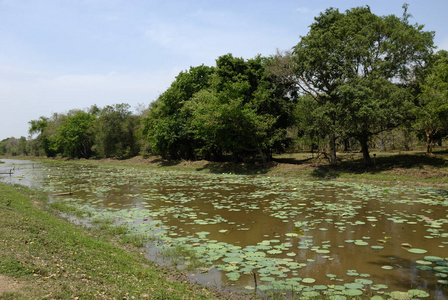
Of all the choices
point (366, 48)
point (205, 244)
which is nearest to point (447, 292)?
point (205, 244)

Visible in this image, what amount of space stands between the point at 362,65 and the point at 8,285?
2549 centimetres

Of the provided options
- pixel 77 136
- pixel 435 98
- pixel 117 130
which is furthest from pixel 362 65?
pixel 77 136

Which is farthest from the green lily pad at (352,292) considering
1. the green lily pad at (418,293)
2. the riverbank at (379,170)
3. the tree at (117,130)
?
the tree at (117,130)

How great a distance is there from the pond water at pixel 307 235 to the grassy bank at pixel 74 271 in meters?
0.83

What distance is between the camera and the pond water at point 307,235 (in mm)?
5570

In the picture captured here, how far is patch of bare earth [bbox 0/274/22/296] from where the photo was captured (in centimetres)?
401

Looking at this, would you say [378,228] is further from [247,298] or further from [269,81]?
[269,81]

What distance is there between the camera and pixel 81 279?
4754 millimetres

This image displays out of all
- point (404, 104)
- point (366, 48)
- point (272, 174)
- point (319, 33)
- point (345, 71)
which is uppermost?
point (319, 33)

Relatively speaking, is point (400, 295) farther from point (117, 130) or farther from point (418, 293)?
point (117, 130)

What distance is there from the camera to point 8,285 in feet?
13.6

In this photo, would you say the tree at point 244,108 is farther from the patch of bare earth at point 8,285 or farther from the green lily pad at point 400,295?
the patch of bare earth at point 8,285

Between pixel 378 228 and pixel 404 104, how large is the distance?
15.7m

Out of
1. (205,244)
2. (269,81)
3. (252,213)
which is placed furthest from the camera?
(269,81)
